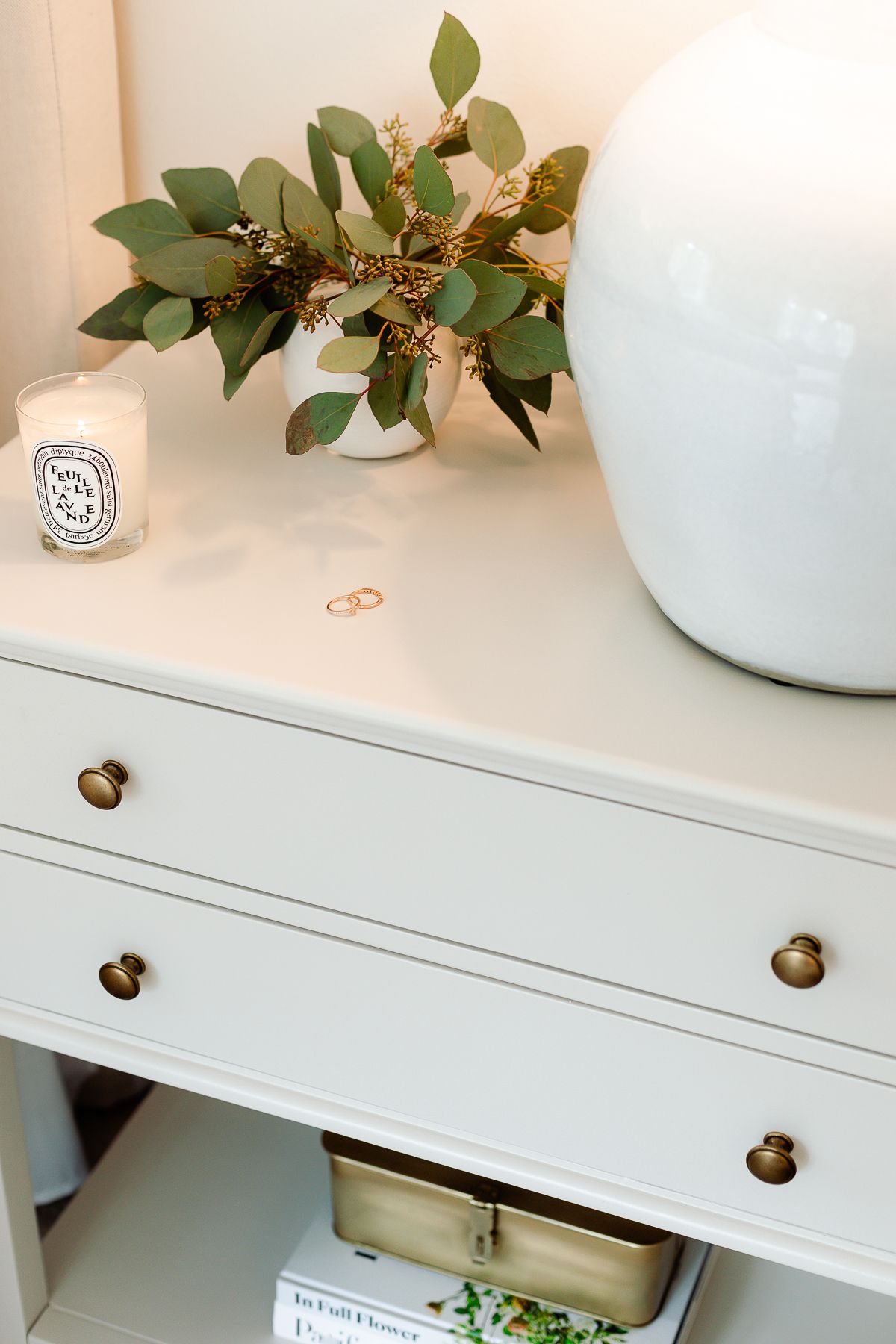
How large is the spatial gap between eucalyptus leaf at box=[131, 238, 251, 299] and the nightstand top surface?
0.35 ft

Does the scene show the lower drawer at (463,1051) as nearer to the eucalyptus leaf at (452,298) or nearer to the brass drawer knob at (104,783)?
the brass drawer knob at (104,783)

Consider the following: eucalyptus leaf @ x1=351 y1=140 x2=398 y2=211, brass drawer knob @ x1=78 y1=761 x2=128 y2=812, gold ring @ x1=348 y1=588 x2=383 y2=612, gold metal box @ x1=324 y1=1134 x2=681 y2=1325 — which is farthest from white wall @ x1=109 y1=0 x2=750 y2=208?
gold metal box @ x1=324 y1=1134 x2=681 y2=1325

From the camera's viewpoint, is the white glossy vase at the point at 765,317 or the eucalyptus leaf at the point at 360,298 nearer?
the white glossy vase at the point at 765,317

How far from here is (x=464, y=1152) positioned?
0.73 m

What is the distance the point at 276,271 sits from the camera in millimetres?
748

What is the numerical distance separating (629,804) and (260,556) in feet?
0.84

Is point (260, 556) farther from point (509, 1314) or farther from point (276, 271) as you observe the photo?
point (509, 1314)

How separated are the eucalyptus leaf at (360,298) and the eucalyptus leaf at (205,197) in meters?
0.16

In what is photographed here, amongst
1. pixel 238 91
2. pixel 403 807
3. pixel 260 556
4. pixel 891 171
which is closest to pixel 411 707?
pixel 403 807

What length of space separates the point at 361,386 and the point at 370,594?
0.50 ft

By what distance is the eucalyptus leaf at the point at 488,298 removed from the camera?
684 mm

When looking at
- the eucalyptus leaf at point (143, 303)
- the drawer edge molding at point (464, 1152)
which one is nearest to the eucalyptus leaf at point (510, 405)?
the eucalyptus leaf at point (143, 303)

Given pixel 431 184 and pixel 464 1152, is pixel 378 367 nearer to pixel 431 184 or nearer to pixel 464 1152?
pixel 431 184

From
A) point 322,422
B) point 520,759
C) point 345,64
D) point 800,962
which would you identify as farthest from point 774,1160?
point 345,64
